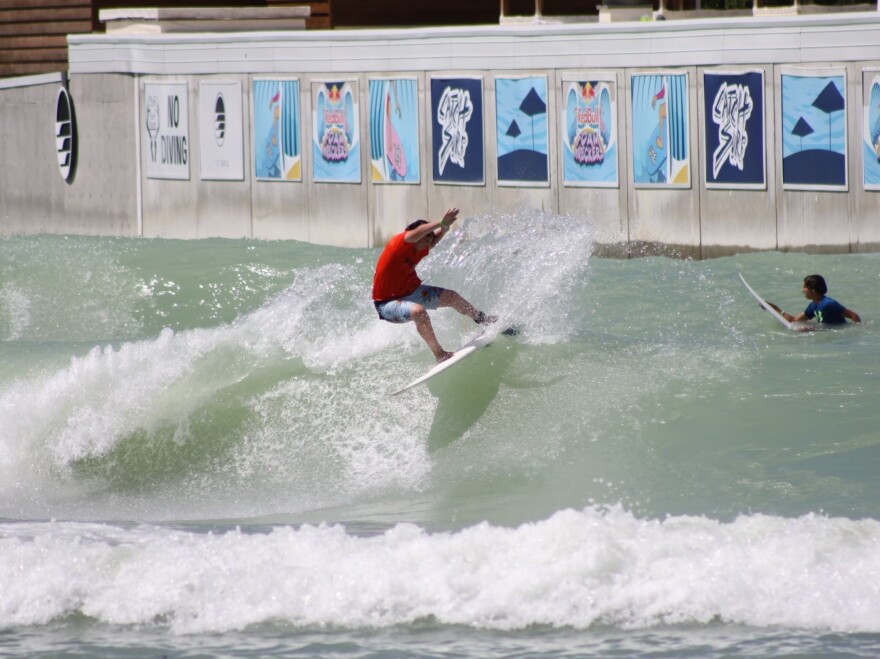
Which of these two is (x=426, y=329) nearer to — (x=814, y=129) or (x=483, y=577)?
(x=483, y=577)

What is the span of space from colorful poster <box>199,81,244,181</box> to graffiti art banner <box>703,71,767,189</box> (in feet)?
23.0

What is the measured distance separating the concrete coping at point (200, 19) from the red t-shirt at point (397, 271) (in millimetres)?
12516

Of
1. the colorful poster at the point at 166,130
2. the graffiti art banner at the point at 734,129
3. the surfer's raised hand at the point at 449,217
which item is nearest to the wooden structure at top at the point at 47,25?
the colorful poster at the point at 166,130

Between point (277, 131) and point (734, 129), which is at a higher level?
point (277, 131)

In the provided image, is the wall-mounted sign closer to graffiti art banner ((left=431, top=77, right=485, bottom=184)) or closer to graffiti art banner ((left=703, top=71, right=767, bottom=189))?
graffiti art banner ((left=431, top=77, right=485, bottom=184))

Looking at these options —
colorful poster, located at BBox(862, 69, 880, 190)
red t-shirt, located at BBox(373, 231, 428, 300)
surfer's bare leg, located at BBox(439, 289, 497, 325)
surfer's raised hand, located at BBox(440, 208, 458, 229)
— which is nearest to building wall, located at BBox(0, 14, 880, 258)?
colorful poster, located at BBox(862, 69, 880, 190)

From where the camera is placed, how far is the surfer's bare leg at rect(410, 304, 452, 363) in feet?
31.1

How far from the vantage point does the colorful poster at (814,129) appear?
52.0 ft

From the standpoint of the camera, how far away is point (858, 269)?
15.6 m

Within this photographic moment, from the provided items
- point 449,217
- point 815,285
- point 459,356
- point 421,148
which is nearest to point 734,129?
point 421,148

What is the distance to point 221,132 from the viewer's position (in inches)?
808

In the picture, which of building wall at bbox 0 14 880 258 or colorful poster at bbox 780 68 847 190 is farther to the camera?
building wall at bbox 0 14 880 258

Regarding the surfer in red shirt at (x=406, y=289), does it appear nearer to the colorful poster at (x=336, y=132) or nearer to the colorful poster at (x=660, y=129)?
the colorful poster at (x=660, y=129)

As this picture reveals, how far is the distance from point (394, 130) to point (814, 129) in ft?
18.6
